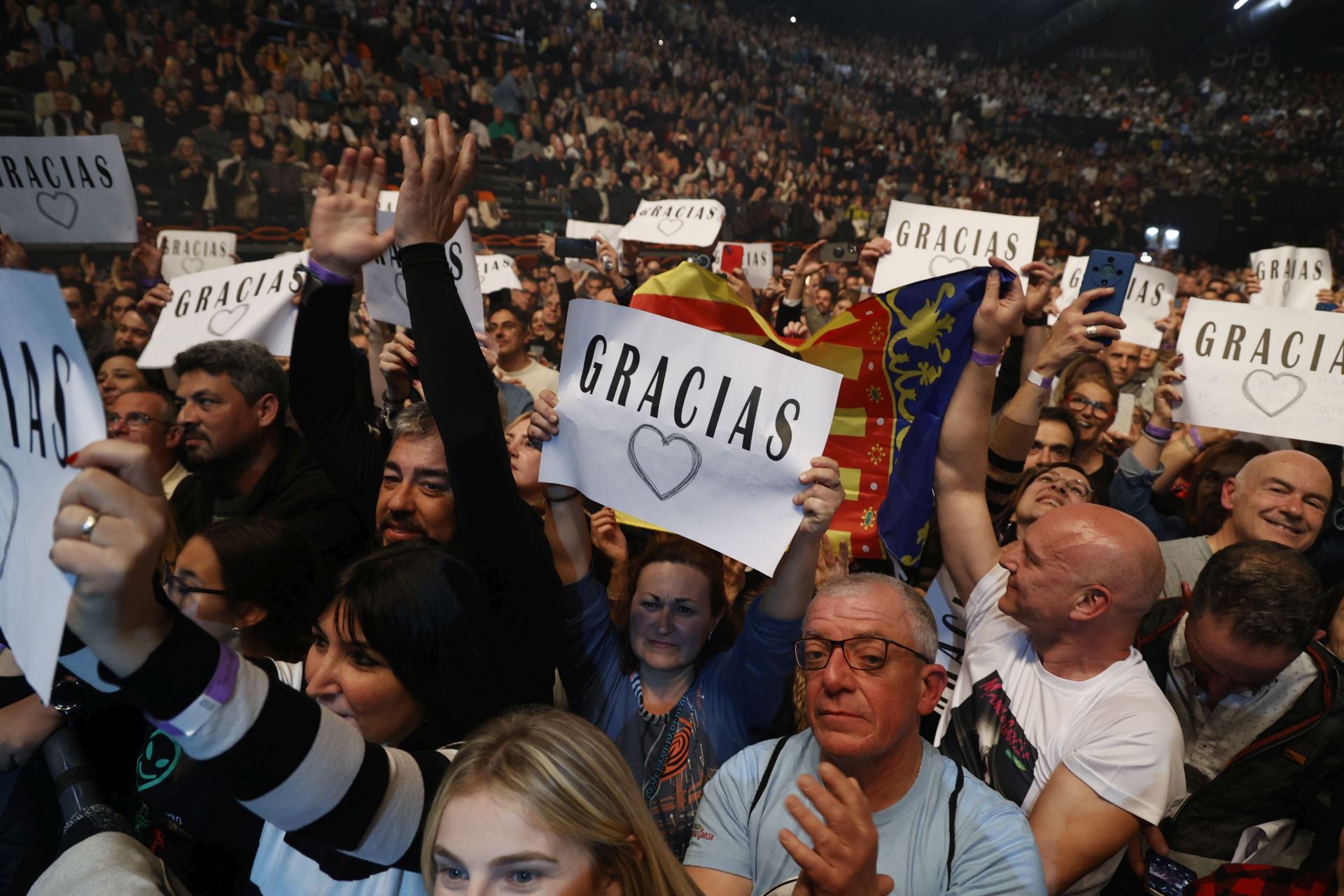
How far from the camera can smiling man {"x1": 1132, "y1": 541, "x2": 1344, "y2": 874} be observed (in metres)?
2.19

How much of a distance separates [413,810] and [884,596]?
0.99 m

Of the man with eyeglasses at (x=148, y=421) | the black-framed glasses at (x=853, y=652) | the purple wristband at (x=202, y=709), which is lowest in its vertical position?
the man with eyeglasses at (x=148, y=421)

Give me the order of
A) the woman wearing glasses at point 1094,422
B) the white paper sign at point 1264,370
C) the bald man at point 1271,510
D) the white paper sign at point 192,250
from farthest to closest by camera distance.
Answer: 1. the white paper sign at point 192,250
2. the woman wearing glasses at point 1094,422
3. the white paper sign at point 1264,370
4. the bald man at point 1271,510

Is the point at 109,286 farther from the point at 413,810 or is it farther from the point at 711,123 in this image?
the point at 711,123

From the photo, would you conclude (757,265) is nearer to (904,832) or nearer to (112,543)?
(904,832)

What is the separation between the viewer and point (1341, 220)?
62.4ft

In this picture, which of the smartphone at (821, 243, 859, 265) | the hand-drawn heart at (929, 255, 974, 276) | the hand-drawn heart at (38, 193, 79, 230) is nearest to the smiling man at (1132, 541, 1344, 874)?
the hand-drawn heart at (929, 255, 974, 276)

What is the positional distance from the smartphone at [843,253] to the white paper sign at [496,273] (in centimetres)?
179

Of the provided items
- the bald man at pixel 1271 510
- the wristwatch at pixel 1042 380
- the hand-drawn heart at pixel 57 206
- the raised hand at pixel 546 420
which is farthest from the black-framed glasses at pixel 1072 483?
the hand-drawn heart at pixel 57 206

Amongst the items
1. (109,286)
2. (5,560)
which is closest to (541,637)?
(5,560)

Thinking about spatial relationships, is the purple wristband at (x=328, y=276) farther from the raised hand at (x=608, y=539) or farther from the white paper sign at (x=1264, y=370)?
the white paper sign at (x=1264, y=370)

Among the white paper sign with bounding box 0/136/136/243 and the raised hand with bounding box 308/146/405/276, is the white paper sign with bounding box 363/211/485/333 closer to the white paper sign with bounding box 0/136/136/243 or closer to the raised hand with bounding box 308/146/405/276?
the raised hand with bounding box 308/146/405/276

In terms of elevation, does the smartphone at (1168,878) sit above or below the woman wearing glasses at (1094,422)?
below

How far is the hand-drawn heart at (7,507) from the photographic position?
108 centimetres
